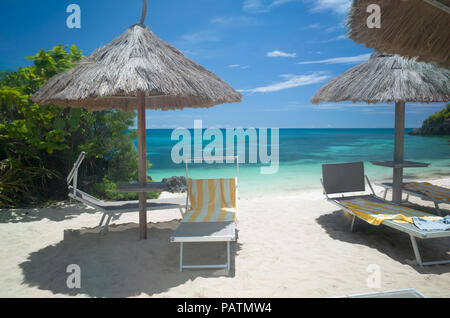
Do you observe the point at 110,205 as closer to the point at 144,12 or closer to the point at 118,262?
the point at 118,262

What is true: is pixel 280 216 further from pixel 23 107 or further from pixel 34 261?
pixel 23 107

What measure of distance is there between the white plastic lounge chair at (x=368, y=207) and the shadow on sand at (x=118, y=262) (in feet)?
5.58

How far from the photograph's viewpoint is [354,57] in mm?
44312

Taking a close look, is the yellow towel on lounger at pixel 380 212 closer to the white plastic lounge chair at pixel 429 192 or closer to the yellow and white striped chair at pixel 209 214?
the white plastic lounge chair at pixel 429 192

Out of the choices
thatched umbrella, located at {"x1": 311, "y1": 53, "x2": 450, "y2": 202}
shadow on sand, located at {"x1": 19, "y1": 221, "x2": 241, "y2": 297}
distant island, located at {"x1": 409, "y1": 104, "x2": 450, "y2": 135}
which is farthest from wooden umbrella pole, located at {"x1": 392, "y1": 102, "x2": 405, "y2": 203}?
distant island, located at {"x1": 409, "y1": 104, "x2": 450, "y2": 135}

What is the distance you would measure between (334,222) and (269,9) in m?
20.1

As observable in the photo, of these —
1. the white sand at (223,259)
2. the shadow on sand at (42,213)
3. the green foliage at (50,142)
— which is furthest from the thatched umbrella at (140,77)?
the shadow on sand at (42,213)

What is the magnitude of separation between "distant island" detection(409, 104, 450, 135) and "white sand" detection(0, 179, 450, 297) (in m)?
33.3

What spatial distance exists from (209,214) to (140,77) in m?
1.94

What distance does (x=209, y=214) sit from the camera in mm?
3885

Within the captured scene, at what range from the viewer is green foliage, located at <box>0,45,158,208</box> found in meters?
5.45

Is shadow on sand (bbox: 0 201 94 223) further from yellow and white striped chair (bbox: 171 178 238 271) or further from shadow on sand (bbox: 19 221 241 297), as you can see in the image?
yellow and white striped chair (bbox: 171 178 238 271)
